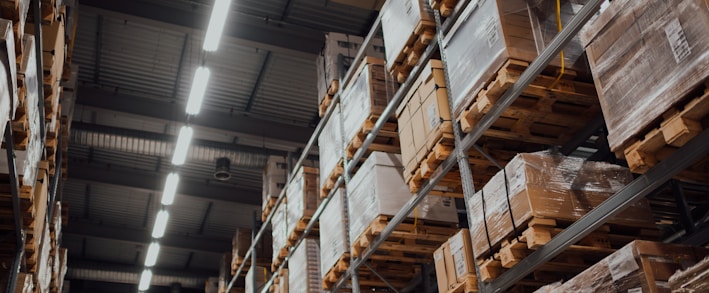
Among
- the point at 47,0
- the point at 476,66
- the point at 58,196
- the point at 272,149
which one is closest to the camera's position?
the point at 476,66

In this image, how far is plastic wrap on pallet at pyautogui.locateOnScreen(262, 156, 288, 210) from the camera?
12.7 metres

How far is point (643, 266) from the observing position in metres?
4.00

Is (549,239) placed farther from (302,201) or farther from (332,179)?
(302,201)

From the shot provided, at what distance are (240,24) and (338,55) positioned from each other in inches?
89.7

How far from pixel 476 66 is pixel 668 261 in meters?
2.38

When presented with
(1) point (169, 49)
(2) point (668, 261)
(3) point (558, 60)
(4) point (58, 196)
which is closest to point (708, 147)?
(2) point (668, 261)

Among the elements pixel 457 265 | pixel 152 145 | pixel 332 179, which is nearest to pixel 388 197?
pixel 457 265

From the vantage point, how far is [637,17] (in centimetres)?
419

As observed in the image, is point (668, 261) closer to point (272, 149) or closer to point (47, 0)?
point (47, 0)

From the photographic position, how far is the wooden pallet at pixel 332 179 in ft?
29.6

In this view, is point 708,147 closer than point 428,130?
Yes

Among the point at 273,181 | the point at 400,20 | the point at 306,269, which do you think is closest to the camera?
the point at 400,20

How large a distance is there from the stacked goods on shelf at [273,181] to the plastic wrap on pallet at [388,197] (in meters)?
5.13

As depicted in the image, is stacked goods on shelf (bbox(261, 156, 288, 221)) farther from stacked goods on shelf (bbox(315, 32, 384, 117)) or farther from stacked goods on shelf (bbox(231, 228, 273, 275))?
stacked goods on shelf (bbox(315, 32, 384, 117))
